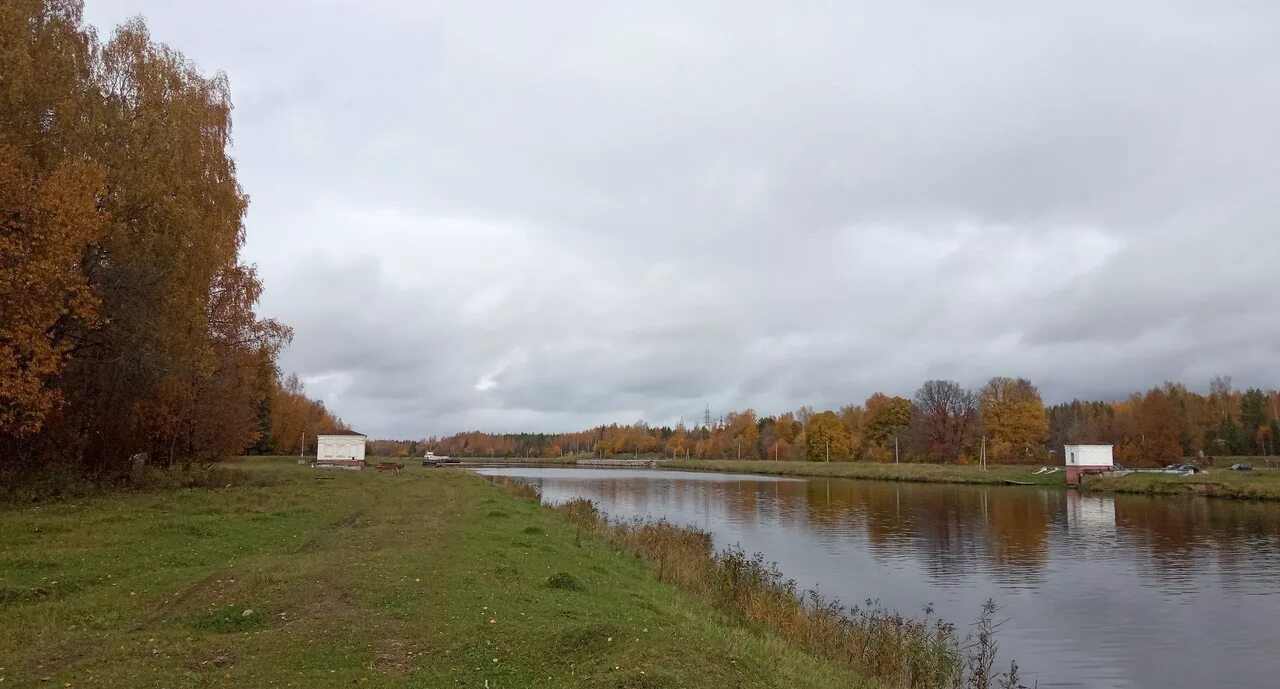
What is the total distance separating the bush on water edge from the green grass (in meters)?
1.19

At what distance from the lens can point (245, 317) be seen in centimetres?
3831

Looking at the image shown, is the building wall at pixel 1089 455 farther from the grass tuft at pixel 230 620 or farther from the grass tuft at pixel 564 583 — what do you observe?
the grass tuft at pixel 230 620

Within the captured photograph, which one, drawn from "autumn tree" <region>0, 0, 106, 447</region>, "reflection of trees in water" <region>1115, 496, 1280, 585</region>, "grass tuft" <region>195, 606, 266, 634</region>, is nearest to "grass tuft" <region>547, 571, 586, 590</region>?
"grass tuft" <region>195, 606, 266, 634</region>

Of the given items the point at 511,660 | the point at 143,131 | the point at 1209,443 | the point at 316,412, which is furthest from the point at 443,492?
the point at 1209,443

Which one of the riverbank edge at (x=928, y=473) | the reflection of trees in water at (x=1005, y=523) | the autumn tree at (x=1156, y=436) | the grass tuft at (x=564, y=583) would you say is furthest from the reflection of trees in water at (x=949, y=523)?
the autumn tree at (x=1156, y=436)

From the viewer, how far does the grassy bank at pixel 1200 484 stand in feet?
192

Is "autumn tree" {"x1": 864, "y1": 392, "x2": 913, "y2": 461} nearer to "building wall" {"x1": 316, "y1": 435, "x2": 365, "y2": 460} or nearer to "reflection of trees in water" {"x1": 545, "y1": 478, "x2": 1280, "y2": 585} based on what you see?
"reflection of trees in water" {"x1": 545, "y1": 478, "x2": 1280, "y2": 585}

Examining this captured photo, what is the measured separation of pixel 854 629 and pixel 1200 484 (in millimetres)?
61554

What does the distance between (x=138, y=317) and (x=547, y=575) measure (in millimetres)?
17698

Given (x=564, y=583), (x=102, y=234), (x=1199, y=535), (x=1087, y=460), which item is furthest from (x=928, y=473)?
(x=102, y=234)

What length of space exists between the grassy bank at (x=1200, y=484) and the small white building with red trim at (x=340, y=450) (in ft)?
224

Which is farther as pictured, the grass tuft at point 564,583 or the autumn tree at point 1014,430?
the autumn tree at point 1014,430

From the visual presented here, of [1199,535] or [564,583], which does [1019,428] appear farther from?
[564,583]

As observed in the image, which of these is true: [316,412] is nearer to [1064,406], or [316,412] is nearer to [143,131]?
[143,131]
